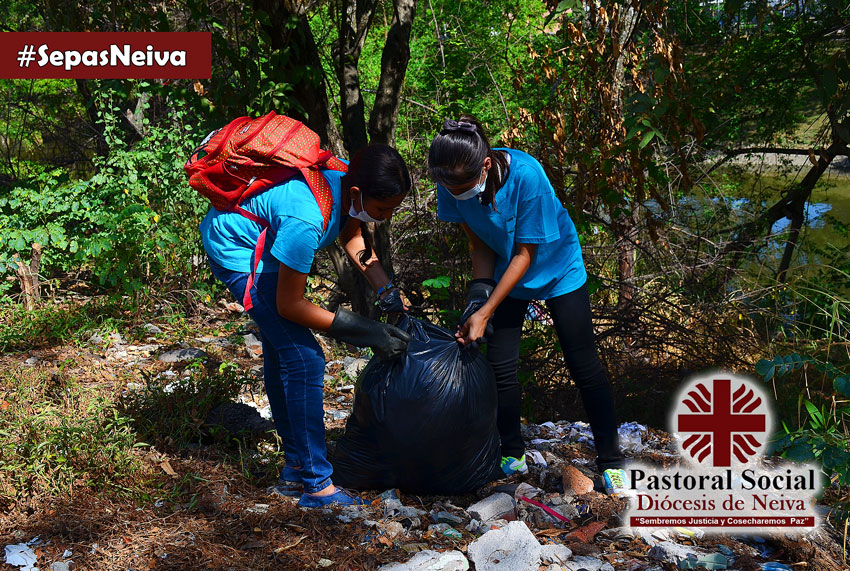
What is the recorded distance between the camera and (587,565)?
2.41 metres

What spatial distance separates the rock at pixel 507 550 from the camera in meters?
2.35

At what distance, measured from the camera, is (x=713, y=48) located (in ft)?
19.1

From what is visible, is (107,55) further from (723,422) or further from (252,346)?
(723,422)

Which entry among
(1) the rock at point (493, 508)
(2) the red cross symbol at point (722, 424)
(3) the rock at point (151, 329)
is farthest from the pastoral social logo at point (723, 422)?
(3) the rock at point (151, 329)

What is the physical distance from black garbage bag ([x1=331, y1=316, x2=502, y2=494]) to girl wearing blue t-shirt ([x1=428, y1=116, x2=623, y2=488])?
0.14 m

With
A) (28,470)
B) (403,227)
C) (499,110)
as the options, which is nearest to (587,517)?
(28,470)

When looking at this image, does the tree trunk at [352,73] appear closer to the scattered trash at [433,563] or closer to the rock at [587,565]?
the scattered trash at [433,563]

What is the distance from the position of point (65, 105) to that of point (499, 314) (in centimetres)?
739

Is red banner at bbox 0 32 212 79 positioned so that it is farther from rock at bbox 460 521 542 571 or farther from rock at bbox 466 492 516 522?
rock at bbox 460 521 542 571

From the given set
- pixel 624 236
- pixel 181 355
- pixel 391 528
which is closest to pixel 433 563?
pixel 391 528

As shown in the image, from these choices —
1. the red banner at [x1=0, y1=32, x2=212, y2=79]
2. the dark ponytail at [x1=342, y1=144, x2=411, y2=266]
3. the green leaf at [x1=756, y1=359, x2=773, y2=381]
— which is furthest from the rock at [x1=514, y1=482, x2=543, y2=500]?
the red banner at [x1=0, y1=32, x2=212, y2=79]

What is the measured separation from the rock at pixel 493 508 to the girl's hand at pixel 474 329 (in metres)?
0.59

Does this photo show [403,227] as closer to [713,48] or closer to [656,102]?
[656,102]

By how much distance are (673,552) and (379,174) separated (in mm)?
1600
